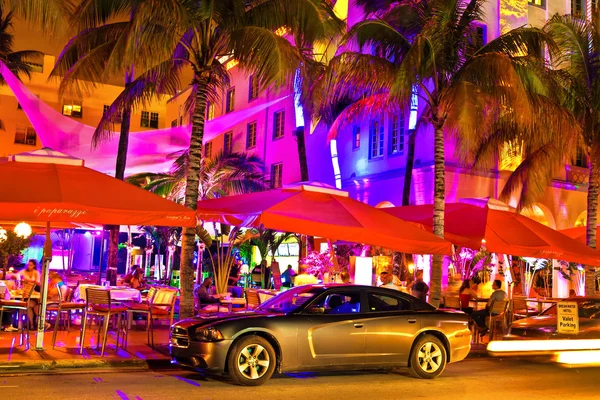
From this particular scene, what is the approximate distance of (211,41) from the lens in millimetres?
14547

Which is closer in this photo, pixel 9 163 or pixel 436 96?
pixel 9 163

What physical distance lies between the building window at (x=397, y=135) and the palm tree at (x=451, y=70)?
36.0ft

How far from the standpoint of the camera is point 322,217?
1389cm

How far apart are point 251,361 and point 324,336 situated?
122 centimetres

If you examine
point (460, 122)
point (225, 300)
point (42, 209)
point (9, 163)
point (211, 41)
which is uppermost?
point (211, 41)

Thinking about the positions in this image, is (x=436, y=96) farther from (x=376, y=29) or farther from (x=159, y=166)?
(x=159, y=166)

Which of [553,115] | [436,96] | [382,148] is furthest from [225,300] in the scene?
[382,148]

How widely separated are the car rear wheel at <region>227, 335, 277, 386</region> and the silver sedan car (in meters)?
0.01

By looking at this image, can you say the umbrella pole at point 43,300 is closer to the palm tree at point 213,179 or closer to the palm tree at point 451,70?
the palm tree at point 451,70

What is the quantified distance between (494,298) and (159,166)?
13.4 metres

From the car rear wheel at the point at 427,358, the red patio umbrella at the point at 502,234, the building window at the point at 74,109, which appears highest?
the building window at the point at 74,109

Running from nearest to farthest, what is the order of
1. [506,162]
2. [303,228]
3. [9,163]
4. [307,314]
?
[307,314], [9,163], [303,228], [506,162]

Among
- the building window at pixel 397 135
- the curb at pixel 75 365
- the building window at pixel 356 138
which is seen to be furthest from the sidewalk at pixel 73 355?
the building window at pixel 356 138

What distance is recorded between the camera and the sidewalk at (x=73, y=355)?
1105 centimetres
